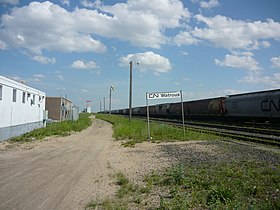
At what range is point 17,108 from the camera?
848 inches

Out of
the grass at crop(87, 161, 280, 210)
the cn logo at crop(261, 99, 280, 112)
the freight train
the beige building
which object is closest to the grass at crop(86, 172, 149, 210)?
the grass at crop(87, 161, 280, 210)

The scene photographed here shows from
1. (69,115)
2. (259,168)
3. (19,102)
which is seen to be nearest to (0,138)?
(19,102)

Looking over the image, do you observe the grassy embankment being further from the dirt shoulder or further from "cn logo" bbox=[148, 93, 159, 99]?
"cn logo" bbox=[148, 93, 159, 99]

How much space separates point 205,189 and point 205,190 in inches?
3.6

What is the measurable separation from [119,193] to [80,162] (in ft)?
15.2

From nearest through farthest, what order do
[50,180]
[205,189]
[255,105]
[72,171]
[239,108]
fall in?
[205,189], [50,180], [72,171], [255,105], [239,108]

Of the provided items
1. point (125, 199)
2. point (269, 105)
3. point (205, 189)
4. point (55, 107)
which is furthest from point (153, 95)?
point (55, 107)

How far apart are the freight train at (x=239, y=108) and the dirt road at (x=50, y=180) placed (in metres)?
18.4

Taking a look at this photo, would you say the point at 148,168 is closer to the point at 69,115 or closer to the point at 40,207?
the point at 40,207

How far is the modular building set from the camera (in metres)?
18.5

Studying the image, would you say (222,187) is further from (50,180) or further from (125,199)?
(50,180)

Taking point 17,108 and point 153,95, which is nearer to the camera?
point 153,95

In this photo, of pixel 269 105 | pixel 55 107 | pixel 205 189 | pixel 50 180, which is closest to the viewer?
pixel 205 189

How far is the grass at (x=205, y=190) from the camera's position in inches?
217
